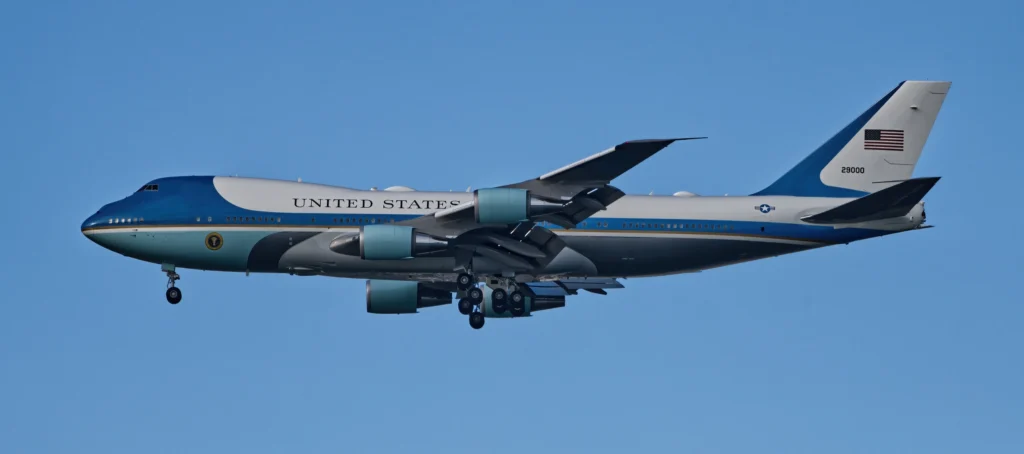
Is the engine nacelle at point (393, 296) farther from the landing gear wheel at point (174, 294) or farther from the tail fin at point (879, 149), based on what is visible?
the tail fin at point (879, 149)

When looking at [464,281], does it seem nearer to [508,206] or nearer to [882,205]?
[508,206]

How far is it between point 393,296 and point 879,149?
21.0m

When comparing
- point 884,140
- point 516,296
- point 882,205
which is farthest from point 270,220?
point 884,140

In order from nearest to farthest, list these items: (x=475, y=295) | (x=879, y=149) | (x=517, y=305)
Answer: (x=475, y=295), (x=517, y=305), (x=879, y=149)

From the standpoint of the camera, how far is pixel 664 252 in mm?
54312

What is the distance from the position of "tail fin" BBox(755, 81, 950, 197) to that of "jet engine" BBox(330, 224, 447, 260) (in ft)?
50.4

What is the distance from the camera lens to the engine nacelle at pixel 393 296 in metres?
Result: 57.2

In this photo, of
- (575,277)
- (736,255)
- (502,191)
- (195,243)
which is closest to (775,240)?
(736,255)

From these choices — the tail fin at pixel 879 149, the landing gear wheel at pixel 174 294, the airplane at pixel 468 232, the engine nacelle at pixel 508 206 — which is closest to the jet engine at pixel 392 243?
the airplane at pixel 468 232

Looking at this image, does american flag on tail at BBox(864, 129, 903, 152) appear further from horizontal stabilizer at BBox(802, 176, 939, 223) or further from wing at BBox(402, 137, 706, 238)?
wing at BBox(402, 137, 706, 238)

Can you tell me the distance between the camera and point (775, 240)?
181 feet

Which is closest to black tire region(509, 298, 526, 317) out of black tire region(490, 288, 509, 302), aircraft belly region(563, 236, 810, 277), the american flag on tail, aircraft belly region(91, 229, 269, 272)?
black tire region(490, 288, 509, 302)

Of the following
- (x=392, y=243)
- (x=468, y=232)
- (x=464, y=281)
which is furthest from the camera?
(x=464, y=281)

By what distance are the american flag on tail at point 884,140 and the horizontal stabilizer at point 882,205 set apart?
5067 mm
